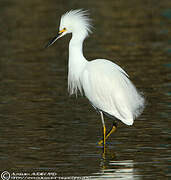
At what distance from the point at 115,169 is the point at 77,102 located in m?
4.13

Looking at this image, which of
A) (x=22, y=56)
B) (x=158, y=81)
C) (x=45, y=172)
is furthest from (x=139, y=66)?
(x=45, y=172)

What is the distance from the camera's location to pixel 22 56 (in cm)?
1716

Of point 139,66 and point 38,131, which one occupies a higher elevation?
point 139,66

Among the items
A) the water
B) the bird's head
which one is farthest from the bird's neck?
the water

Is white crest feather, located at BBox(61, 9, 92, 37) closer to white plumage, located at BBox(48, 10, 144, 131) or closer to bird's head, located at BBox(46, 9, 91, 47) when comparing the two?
bird's head, located at BBox(46, 9, 91, 47)

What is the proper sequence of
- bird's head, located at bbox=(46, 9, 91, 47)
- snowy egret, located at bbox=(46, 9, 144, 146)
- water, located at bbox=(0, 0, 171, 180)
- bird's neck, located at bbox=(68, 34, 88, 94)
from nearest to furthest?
water, located at bbox=(0, 0, 171, 180) < snowy egret, located at bbox=(46, 9, 144, 146) < bird's neck, located at bbox=(68, 34, 88, 94) < bird's head, located at bbox=(46, 9, 91, 47)

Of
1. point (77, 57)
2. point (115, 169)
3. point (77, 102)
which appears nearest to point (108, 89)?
point (77, 57)

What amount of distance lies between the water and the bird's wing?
1.99 ft

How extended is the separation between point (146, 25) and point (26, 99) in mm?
9985

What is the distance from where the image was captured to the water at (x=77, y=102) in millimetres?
8539

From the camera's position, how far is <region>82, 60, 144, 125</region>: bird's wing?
9500mm

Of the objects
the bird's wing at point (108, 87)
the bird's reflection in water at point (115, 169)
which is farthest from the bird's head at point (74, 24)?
the bird's reflection in water at point (115, 169)

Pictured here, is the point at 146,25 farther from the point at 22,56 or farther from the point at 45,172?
the point at 45,172

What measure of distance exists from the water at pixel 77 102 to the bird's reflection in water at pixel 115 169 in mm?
13
